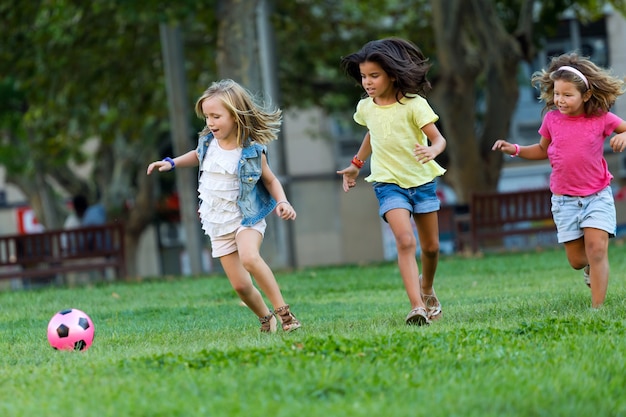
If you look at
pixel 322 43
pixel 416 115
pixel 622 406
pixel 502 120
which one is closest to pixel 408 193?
pixel 416 115

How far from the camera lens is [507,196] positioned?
18.8 m

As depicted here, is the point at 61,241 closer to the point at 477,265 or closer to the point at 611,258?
the point at 477,265

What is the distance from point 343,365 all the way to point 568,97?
3.20 m

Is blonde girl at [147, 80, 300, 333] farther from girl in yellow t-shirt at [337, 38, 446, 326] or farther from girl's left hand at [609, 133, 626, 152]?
girl's left hand at [609, 133, 626, 152]

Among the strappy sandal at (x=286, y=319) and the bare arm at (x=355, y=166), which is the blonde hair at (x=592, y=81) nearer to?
the bare arm at (x=355, y=166)

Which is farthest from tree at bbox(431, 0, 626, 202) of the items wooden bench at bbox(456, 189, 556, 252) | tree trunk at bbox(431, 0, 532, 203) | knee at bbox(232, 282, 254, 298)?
knee at bbox(232, 282, 254, 298)

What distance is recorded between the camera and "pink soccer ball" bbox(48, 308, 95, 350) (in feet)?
22.3

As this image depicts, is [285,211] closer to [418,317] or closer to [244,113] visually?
[244,113]

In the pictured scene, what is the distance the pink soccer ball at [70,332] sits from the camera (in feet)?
22.3

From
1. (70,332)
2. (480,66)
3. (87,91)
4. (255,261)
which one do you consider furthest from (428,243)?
(87,91)

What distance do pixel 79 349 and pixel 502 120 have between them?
15992 millimetres

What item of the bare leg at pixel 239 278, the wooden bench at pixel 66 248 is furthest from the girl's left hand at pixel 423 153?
the wooden bench at pixel 66 248

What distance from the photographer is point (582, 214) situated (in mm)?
7781

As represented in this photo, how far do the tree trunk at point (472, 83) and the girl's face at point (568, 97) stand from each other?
39.9 feet
